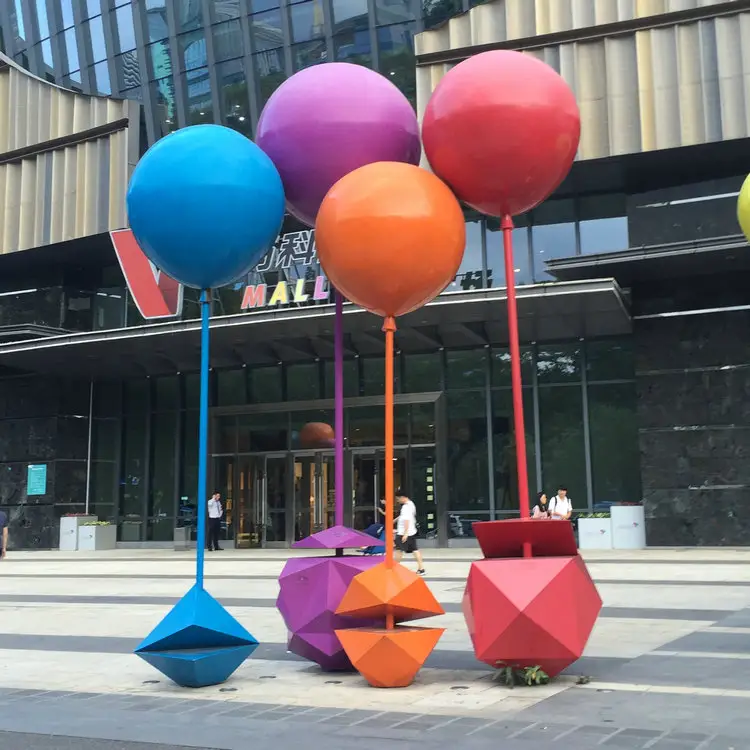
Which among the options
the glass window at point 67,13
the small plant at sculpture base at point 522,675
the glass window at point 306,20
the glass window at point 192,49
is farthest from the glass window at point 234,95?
the small plant at sculpture base at point 522,675

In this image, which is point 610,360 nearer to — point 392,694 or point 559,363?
point 559,363

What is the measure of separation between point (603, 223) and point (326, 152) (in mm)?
16325

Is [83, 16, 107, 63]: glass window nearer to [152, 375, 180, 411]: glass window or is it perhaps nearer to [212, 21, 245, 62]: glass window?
[212, 21, 245, 62]: glass window

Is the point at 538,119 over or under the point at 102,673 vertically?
over

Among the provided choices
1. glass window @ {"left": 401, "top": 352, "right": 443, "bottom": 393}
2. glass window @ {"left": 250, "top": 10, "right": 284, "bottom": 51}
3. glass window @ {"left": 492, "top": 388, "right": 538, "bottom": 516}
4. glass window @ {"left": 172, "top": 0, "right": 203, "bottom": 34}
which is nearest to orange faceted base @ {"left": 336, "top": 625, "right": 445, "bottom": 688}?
glass window @ {"left": 492, "top": 388, "right": 538, "bottom": 516}

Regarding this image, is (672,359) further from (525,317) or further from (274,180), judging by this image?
(274,180)

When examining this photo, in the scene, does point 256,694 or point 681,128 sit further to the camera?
point 681,128

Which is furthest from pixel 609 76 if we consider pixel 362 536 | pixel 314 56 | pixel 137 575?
pixel 362 536

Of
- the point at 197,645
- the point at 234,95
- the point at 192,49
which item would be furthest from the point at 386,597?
the point at 192,49

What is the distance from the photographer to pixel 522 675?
646cm

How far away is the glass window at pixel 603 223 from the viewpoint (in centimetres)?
2245

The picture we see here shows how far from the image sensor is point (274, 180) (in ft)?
24.8

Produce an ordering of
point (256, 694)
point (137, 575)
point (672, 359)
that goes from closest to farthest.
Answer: point (256, 694)
point (137, 575)
point (672, 359)

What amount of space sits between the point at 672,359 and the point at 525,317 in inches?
143
